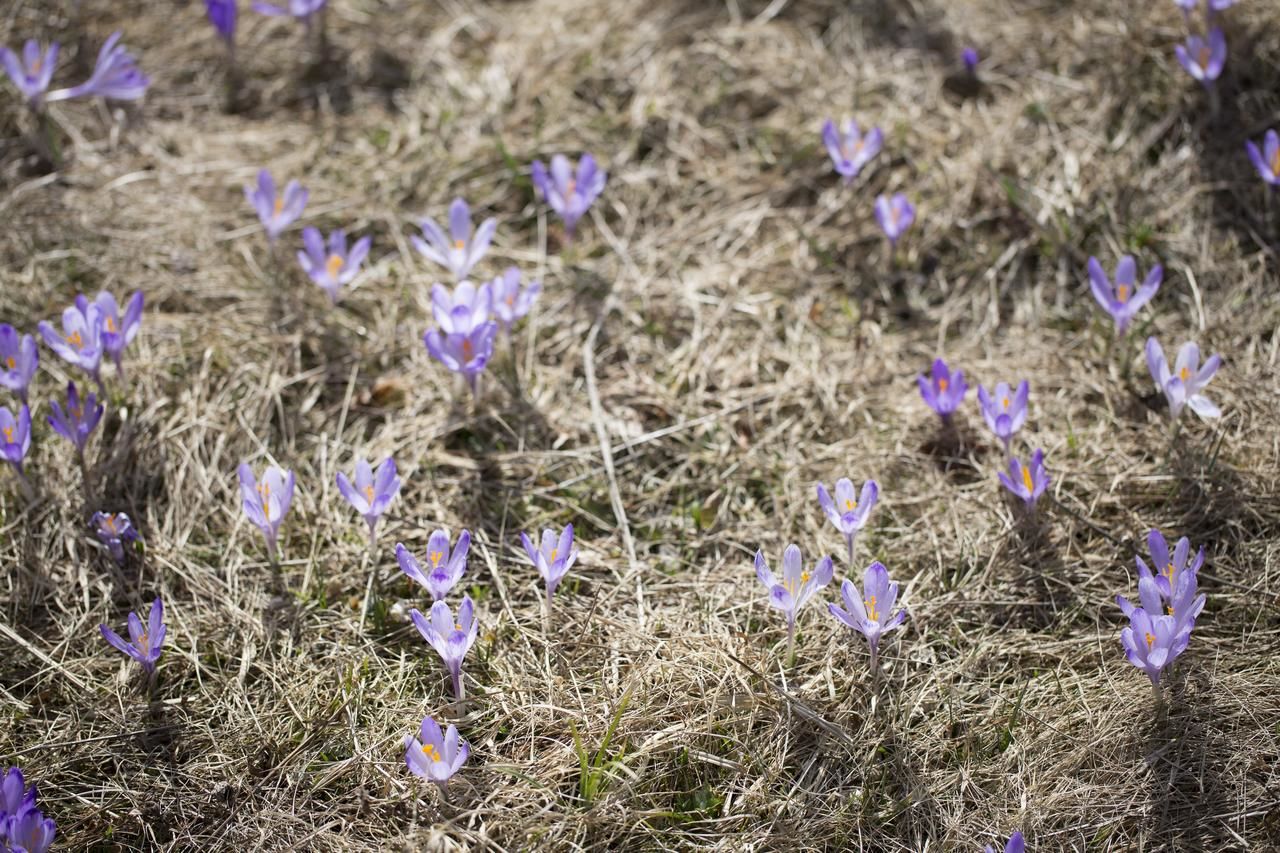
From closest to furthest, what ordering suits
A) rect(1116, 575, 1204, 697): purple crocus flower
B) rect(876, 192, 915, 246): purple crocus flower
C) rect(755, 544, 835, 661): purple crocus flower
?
rect(1116, 575, 1204, 697): purple crocus flower, rect(755, 544, 835, 661): purple crocus flower, rect(876, 192, 915, 246): purple crocus flower

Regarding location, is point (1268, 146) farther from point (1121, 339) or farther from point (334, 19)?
point (334, 19)

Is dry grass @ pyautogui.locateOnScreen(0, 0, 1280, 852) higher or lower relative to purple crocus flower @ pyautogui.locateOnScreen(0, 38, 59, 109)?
lower

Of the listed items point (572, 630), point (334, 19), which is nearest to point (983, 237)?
point (572, 630)

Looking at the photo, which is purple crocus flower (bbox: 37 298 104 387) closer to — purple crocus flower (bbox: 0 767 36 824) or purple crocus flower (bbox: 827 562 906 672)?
purple crocus flower (bbox: 0 767 36 824)

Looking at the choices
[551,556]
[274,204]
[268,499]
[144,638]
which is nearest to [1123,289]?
[551,556]

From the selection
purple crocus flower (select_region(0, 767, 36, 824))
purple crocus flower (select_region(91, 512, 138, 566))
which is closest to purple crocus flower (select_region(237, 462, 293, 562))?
purple crocus flower (select_region(91, 512, 138, 566))

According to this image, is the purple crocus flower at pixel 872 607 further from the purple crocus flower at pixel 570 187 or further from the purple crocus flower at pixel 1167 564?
the purple crocus flower at pixel 570 187
